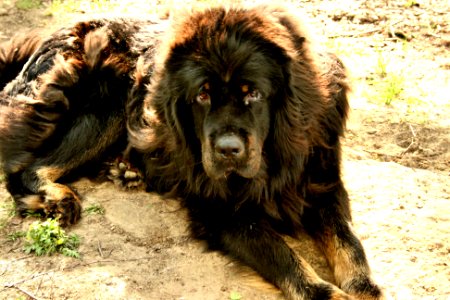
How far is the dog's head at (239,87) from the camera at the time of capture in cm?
426

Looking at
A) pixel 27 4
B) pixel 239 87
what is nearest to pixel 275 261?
pixel 239 87

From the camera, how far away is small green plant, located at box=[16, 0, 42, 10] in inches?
326

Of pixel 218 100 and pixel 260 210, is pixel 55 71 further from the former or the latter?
pixel 260 210

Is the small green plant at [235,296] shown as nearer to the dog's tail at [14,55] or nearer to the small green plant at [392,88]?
the small green plant at [392,88]

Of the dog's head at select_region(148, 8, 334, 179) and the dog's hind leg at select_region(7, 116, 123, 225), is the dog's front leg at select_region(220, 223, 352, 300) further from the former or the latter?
the dog's hind leg at select_region(7, 116, 123, 225)

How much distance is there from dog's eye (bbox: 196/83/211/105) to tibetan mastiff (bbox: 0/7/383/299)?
0.01 meters

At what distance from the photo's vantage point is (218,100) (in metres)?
4.34

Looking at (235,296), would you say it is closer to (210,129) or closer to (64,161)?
(210,129)

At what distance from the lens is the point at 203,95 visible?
4.38m

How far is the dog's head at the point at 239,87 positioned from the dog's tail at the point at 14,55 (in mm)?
2137

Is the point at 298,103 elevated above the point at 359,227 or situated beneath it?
elevated above

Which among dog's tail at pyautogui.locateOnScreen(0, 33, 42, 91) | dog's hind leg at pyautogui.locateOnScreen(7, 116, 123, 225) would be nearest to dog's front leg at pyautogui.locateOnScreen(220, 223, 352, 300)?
dog's hind leg at pyautogui.locateOnScreen(7, 116, 123, 225)

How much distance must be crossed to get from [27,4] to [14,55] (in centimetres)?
248

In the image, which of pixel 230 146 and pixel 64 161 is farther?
pixel 64 161
